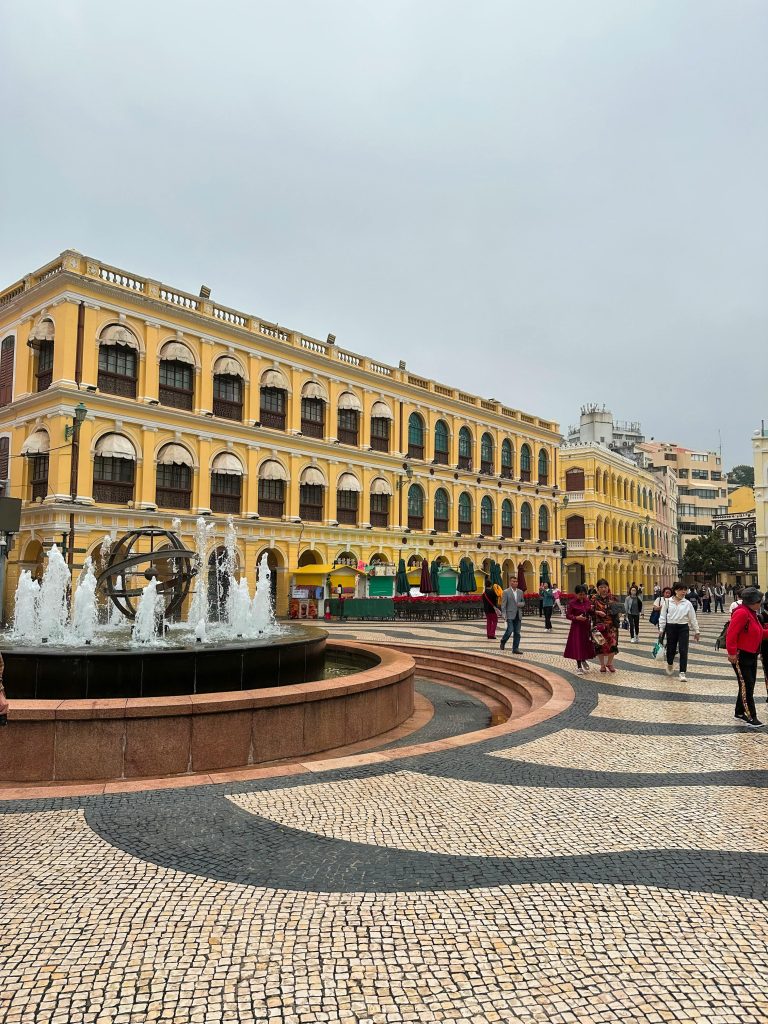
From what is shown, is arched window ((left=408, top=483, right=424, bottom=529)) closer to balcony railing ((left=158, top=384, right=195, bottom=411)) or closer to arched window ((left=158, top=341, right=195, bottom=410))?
balcony railing ((left=158, top=384, right=195, bottom=411))

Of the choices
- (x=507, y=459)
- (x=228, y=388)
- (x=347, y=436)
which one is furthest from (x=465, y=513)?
(x=228, y=388)

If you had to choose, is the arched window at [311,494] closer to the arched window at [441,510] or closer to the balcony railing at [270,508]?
the balcony railing at [270,508]

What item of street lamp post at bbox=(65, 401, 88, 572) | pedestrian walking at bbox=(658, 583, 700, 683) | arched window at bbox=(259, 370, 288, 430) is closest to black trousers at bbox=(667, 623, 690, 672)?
pedestrian walking at bbox=(658, 583, 700, 683)

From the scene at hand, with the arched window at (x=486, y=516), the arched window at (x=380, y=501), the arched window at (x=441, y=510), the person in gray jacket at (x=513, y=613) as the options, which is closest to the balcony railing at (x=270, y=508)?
the arched window at (x=380, y=501)

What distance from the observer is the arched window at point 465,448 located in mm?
44812

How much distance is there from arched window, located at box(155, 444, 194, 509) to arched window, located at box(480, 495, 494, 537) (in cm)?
2257

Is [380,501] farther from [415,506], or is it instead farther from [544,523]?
[544,523]

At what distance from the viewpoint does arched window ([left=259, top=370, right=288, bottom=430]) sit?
1296 inches

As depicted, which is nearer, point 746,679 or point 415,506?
point 746,679

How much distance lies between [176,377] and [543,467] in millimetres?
31839

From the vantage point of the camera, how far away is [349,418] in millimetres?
37781

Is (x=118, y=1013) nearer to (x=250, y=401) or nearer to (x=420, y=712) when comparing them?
(x=420, y=712)

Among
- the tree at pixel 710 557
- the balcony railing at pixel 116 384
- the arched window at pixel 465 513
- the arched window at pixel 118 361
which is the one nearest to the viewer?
the arched window at pixel 118 361

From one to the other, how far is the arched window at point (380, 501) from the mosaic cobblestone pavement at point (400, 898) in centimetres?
3203
